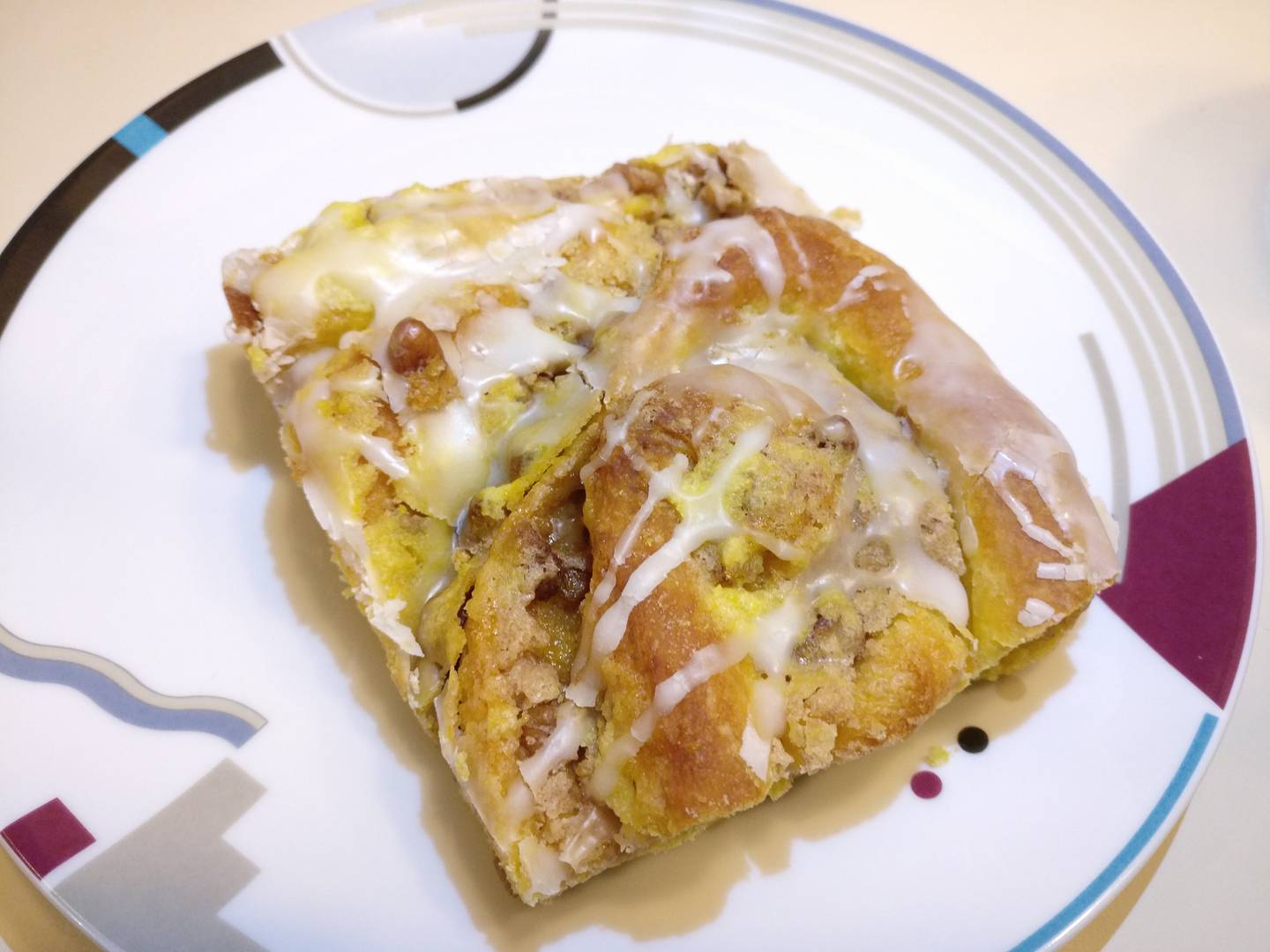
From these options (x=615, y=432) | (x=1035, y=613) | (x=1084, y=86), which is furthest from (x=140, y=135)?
(x=1084, y=86)

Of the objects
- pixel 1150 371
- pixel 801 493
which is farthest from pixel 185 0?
pixel 1150 371

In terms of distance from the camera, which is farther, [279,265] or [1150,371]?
[1150,371]

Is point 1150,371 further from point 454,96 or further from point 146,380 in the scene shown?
point 146,380

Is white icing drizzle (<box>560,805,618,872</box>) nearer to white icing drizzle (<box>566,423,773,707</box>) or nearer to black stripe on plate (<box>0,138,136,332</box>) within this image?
white icing drizzle (<box>566,423,773,707</box>)

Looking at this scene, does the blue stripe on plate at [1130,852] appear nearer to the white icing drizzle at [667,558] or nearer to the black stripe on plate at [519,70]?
the white icing drizzle at [667,558]

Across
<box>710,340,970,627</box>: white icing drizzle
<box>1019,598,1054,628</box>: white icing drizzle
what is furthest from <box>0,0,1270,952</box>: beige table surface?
<box>710,340,970,627</box>: white icing drizzle

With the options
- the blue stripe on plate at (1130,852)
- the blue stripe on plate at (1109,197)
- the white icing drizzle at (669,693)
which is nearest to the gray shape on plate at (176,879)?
the white icing drizzle at (669,693)

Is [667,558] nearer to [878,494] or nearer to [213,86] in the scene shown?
[878,494]
